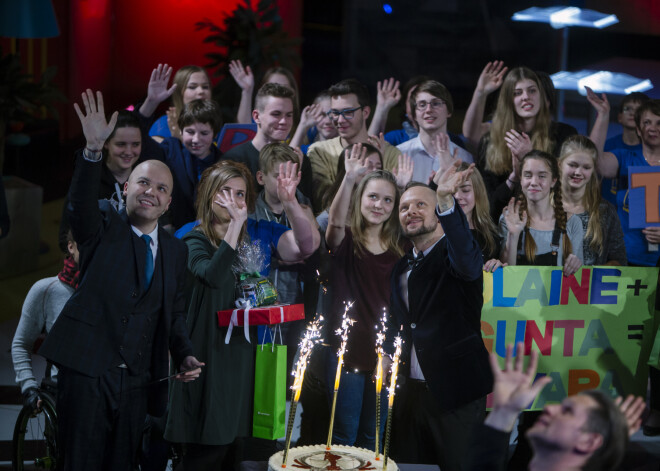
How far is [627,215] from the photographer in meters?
5.40

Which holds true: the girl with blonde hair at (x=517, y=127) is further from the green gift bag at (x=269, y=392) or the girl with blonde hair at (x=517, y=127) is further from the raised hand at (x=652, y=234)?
the green gift bag at (x=269, y=392)

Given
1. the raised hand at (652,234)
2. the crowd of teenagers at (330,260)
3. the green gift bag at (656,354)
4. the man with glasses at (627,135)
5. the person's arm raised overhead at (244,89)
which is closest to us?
A: the crowd of teenagers at (330,260)

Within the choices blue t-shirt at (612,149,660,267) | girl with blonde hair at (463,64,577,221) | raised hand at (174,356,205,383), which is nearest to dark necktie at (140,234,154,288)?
raised hand at (174,356,205,383)

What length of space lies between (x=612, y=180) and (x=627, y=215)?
0.86 ft

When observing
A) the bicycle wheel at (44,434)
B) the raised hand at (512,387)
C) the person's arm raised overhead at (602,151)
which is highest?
the person's arm raised overhead at (602,151)

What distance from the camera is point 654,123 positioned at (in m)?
5.28

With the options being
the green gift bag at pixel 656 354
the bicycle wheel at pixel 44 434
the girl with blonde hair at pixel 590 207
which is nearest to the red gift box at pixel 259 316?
the bicycle wheel at pixel 44 434

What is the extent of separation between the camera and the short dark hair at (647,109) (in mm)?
5277

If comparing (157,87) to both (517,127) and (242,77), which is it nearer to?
(242,77)

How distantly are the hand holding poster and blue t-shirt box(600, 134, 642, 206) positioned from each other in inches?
Answer: 32.5

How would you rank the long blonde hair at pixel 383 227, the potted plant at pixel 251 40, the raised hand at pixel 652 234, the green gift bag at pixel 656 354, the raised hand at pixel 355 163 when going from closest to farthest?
the long blonde hair at pixel 383 227 → the raised hand at pixel 355 163 → the green gift bag at pixel 656 354 → the raised hand at pixel 652 234 → the potted plant at pixel 251 40

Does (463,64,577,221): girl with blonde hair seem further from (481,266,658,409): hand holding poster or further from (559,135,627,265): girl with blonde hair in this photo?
(481,266,658,409): hand holding poster

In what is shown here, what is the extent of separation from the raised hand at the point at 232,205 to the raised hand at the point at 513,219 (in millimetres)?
1485

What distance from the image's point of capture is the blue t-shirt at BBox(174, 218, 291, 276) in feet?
14.0
